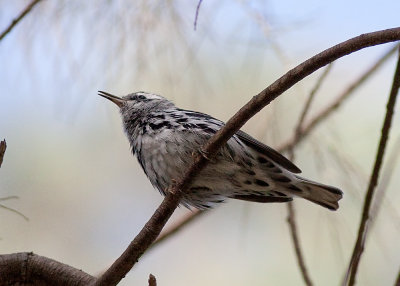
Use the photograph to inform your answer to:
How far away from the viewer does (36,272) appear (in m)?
2.85

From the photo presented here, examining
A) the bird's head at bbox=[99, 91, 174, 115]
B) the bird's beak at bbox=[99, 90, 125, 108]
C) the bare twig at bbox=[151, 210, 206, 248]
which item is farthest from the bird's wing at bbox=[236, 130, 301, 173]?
the bird's beak at bbox=[99, 90, 125, 108]

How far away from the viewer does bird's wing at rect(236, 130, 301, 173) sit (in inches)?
138

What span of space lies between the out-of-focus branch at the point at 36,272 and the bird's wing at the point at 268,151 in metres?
1.22

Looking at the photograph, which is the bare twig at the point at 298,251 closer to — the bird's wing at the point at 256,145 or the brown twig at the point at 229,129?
the bird's wing at the point at 256,145

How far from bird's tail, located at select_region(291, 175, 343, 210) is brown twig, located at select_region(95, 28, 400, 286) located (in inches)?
44.6

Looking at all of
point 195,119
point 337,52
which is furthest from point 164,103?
point 337,52

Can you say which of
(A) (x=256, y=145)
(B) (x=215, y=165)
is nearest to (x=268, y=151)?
(A) (x=256, y=145)

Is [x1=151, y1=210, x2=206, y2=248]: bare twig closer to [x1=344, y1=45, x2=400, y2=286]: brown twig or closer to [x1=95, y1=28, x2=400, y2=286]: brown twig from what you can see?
[x1=95, y1=28, x2=400, y2=286]: brown twig

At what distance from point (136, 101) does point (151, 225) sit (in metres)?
1.68

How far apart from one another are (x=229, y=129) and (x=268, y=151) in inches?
37.5

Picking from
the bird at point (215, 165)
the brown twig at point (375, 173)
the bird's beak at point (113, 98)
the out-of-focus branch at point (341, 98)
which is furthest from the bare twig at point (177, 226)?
the brown twig at point (375, 173)

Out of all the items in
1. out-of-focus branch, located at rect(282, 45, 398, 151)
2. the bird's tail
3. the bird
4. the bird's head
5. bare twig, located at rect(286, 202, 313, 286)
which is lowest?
bare twig, located at rect(286, 202, 313, 286)

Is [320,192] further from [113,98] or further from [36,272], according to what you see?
Result: [36,272]

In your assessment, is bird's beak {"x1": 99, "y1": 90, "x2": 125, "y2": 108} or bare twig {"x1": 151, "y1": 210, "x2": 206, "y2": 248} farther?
bird's beak {"x1": 99, "y1": 90, "x2": 125, "y2": 108}
